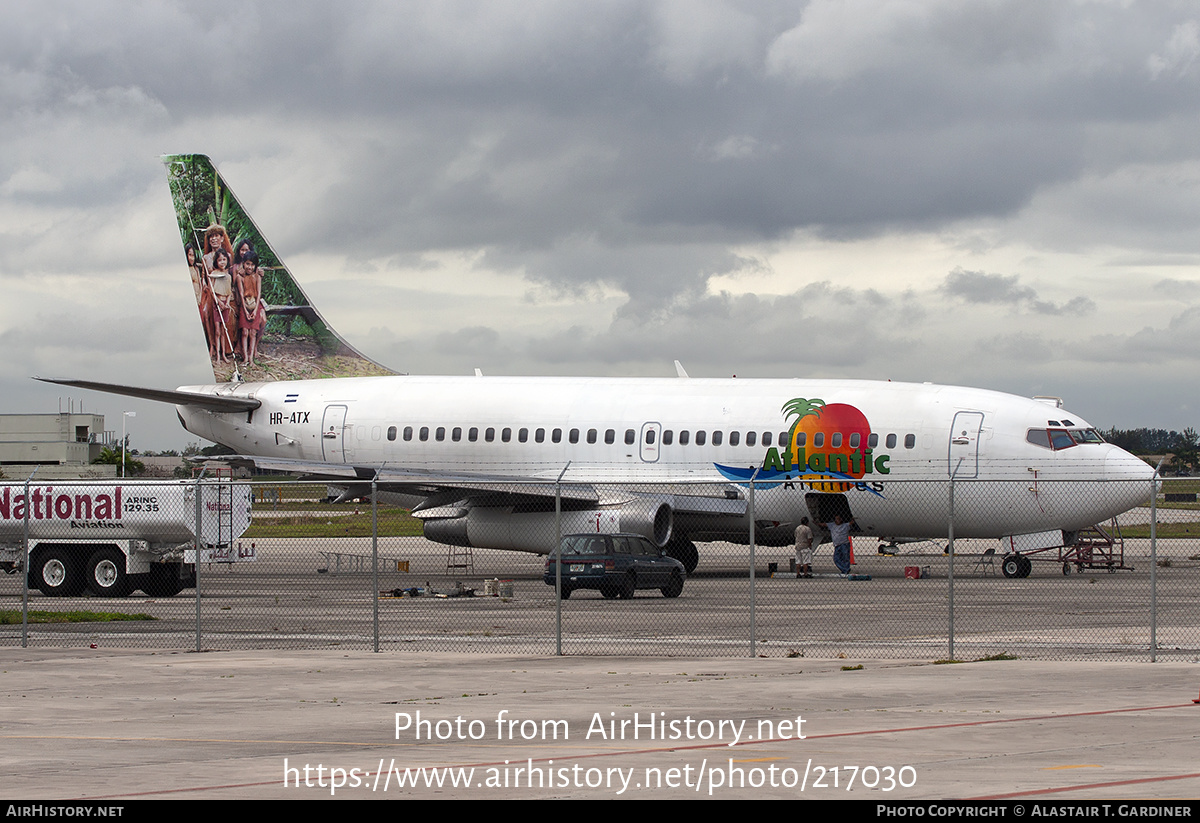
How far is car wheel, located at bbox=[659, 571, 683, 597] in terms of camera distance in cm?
2680

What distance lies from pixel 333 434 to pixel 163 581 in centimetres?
1025

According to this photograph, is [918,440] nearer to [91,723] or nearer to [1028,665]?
[1028,665]

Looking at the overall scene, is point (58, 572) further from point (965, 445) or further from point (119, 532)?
point (965, 445)

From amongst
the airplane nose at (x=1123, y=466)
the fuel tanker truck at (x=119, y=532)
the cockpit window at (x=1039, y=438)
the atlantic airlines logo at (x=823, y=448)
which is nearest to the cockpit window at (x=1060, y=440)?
the cockpit window at (x=1039, y=438)

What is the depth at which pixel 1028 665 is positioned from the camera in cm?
1766

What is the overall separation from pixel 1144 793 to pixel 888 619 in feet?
43.5

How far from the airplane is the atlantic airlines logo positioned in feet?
0.12

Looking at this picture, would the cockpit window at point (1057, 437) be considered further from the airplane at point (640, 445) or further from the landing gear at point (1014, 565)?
the landing gear at point (1014, 565)

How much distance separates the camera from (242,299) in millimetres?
45125

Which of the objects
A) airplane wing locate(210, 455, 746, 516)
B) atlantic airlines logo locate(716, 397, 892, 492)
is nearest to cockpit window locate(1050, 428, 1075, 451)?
atlantic airlines logo locate(716, 397, 892, 492)

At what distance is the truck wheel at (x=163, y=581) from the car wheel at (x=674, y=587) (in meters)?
10.5

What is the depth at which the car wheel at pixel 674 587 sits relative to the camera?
1055 inches
